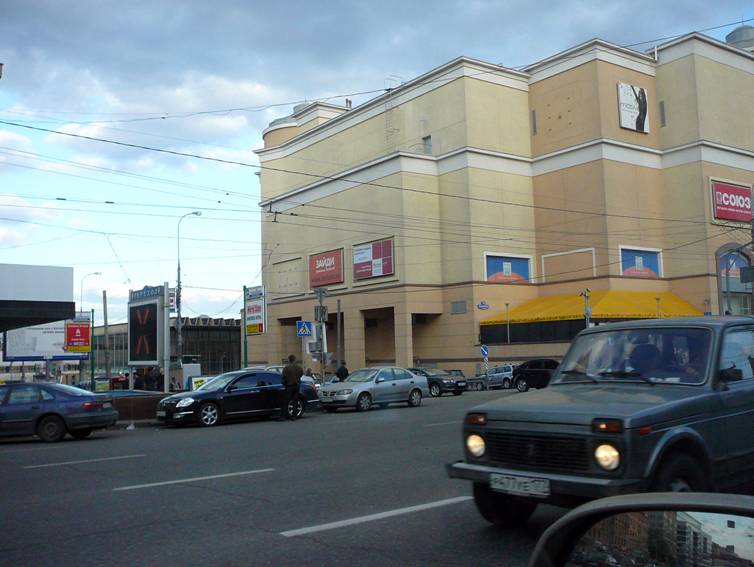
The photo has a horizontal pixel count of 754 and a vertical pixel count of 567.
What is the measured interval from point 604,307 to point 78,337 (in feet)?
99.5

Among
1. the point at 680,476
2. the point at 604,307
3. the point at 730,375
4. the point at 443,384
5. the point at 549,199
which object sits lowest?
the point at 443,384

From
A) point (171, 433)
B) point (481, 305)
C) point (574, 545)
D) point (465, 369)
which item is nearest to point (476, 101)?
point (481, 305)

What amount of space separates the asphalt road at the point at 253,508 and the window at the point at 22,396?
2752 mm

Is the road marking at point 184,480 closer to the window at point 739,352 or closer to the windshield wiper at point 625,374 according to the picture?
the windshield wiper at point 625,374

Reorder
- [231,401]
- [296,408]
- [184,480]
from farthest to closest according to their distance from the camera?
[296,408] < [231,401] < [184,480]

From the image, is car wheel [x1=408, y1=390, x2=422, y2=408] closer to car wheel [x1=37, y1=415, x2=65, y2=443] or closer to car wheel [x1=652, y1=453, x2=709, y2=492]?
car wheel [x1=37, y1=415, x2=65, y2=443]

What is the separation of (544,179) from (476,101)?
7.19 m

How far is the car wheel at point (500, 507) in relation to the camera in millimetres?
6695

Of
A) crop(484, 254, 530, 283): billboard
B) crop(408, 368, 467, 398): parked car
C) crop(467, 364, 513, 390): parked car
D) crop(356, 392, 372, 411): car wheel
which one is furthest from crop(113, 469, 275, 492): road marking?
crop(484, 254, 530, 283): billboard

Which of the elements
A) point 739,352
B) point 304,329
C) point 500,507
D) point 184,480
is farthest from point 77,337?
point 739,352

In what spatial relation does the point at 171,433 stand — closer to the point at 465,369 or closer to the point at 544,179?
the point at 465,369

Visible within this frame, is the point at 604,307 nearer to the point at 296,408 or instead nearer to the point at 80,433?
the point at 296,408

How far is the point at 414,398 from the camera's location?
2583 centimetres

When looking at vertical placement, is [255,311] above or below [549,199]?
below
